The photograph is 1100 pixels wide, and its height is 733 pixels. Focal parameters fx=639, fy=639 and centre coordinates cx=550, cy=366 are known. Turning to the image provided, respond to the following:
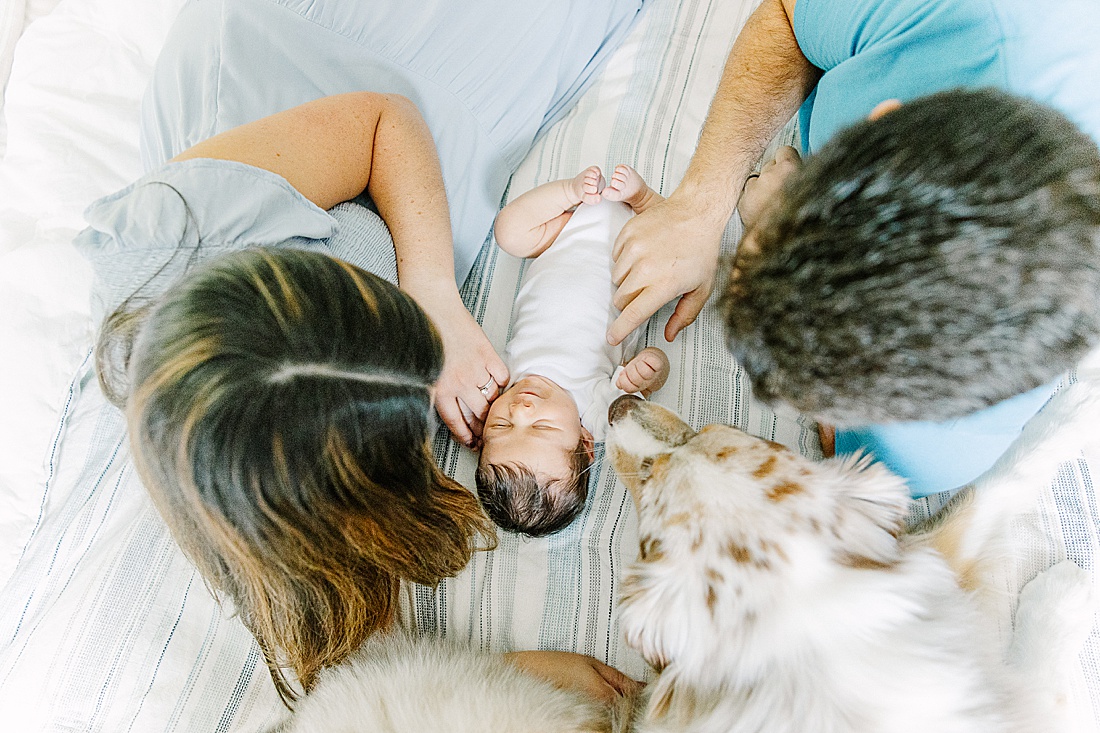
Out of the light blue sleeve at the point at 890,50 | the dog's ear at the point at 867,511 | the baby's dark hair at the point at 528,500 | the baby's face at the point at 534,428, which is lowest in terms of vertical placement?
the baby's dark hair at the point at 528,500

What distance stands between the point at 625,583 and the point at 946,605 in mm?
426

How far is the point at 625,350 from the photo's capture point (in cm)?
148

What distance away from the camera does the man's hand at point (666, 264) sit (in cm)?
133

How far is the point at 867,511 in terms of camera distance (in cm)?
89

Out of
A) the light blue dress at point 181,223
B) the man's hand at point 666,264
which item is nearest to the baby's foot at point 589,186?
the man's hand at point 666,264

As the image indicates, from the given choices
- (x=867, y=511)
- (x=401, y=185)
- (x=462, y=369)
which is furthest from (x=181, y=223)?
(x=867, y=511)

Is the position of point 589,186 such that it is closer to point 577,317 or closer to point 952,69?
point 577,317

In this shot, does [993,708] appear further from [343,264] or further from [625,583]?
[343,264]

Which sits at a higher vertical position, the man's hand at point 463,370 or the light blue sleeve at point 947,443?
the light blue sleeve at point 947,443

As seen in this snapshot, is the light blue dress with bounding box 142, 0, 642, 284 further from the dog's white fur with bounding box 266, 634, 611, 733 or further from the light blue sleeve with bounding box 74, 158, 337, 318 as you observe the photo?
the dog's white fur with bounding box 266, 634, 611, 733

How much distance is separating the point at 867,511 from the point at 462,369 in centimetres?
80

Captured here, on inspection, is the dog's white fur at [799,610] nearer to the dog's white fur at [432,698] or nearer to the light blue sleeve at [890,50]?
the dog's white fur at [432,698]

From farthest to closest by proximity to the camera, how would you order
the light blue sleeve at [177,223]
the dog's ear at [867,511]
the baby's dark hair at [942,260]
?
the light blue sleeve at [177,223] → the dog's ear at [867,511] → the baby's dark hair at [942,260]

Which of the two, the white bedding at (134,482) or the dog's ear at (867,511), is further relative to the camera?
the white bedding at (134,482)
